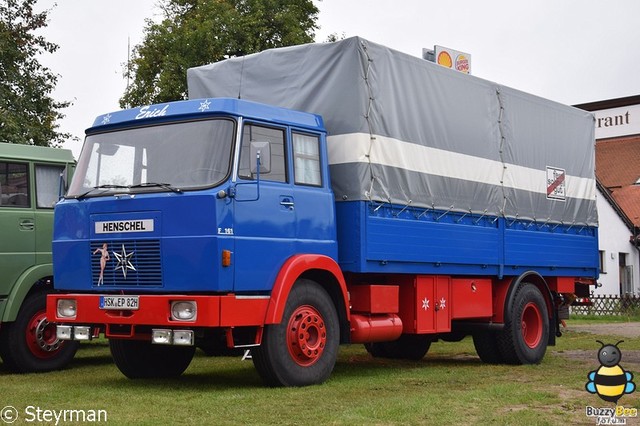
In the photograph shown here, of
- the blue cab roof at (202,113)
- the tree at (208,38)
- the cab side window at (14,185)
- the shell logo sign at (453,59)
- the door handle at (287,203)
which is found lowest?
the door handle at (287,203)

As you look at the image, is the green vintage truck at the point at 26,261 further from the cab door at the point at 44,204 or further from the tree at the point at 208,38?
the tree at the point at 208,38

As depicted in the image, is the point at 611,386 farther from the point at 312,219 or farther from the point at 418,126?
the point at 418,126

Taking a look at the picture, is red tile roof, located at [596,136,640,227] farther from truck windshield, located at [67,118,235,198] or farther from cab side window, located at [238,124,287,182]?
truck windshield, located at [67,118,235,198]

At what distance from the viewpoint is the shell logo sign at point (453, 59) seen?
48.7 feet

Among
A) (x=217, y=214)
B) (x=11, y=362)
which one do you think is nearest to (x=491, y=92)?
(x=217, y=214)

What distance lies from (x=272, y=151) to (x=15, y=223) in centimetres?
410

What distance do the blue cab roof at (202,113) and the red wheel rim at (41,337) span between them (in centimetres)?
299

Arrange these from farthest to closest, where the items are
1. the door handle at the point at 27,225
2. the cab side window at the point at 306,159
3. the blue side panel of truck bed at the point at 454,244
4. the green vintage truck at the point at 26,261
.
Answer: the door handle at the point at 27,225
the green vintage truck at the point at 26,261
the blue side panel of truck bed at the point at 454,244
the cab side window at the point at 306,159

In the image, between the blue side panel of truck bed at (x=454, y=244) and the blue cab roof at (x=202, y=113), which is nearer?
the blue cab roof at (x=202, y=113)

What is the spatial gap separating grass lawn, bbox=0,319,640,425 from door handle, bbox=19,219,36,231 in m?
1.88

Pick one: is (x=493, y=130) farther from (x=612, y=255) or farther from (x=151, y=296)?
(x=612, y=255)

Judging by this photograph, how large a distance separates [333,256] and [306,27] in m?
20.8

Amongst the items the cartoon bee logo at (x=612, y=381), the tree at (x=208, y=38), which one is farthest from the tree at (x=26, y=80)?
the cartoon bee logo at (x=612, y=381)

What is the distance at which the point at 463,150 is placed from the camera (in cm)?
1388
